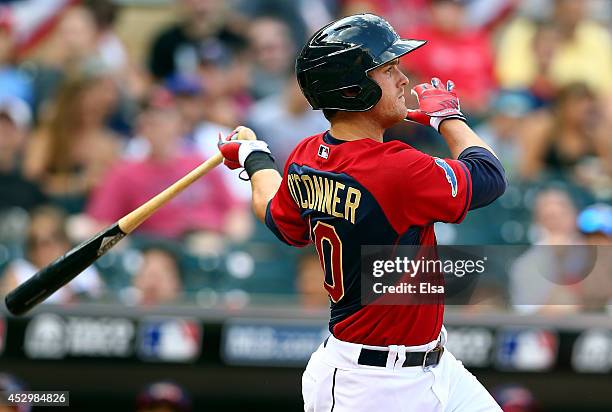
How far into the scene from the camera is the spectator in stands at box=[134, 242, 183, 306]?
6.28 metres

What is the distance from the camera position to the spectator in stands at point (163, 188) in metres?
6.83

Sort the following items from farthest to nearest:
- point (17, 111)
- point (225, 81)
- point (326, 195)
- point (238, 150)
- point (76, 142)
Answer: point (225, 81)
point (17, 111)
point (76, 142)
point (238, 150)
point (326, 195)

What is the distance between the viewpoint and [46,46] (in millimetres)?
8219

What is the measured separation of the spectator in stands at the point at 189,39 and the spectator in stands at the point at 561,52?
1978 mm

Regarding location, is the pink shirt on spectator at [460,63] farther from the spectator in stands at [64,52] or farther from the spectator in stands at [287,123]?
the spectator in stands at [64,52]

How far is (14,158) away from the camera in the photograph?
723 cm

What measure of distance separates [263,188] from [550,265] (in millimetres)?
2891

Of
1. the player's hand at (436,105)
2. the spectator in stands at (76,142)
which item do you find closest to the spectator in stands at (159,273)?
the spectator in stands at (76,142)

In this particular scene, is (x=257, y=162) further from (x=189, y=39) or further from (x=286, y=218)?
(x=189, y=39)

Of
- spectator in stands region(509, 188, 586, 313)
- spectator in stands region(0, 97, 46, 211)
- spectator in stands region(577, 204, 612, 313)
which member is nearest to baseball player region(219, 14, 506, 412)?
spectator in stands region(509, 188, 586, 313)

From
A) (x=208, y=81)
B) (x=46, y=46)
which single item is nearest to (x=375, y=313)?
(x=208, y=81)

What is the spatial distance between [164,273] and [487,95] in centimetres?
296

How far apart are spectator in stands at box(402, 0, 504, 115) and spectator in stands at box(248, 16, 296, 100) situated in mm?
851

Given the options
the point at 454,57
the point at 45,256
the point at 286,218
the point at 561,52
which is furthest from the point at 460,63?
the point at 286,218
